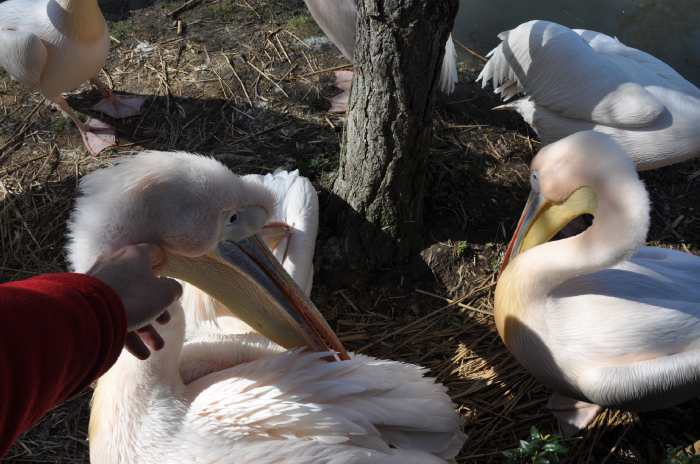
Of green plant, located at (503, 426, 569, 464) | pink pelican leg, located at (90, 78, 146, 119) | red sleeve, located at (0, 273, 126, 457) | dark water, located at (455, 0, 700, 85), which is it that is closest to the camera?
red sleeve, located at (0, 273, 126, 457)

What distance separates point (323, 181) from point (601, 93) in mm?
1268

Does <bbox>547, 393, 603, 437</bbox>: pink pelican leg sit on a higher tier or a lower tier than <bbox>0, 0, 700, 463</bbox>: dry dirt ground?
lower

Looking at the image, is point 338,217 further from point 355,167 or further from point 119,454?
point 119,454

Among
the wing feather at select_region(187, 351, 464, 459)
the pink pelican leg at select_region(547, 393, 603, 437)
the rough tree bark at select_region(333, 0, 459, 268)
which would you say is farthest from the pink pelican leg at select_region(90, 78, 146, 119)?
the pink pelican leg at select_region(547, 393, 603, 437)

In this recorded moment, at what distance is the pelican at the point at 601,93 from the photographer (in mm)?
2680

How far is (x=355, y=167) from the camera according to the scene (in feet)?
7.84

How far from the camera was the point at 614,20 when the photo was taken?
3.99 m

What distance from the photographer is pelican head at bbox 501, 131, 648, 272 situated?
1859 millimetres

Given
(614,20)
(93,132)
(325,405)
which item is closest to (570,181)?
(325,405)

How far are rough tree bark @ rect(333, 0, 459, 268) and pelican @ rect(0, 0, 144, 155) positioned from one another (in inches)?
53.7

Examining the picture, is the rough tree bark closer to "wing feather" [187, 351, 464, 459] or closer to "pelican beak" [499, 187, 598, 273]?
"pelican beak" [499, 187, 598, 273]

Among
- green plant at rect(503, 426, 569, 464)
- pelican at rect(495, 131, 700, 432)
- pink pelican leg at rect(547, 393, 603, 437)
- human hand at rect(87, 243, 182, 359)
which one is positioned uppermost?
human hand at rect(87, 243, 182, 359)

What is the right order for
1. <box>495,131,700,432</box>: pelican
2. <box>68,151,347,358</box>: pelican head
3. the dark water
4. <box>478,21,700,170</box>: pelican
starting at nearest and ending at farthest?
<box>68,151,347,358</box>: pelican head, <box>495,131,700,432</box>: pelican, <box>478,21,700,170</box>: pelican, the dark water

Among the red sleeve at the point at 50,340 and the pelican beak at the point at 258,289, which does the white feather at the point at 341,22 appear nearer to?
the pelican beak at the point at 258,289
